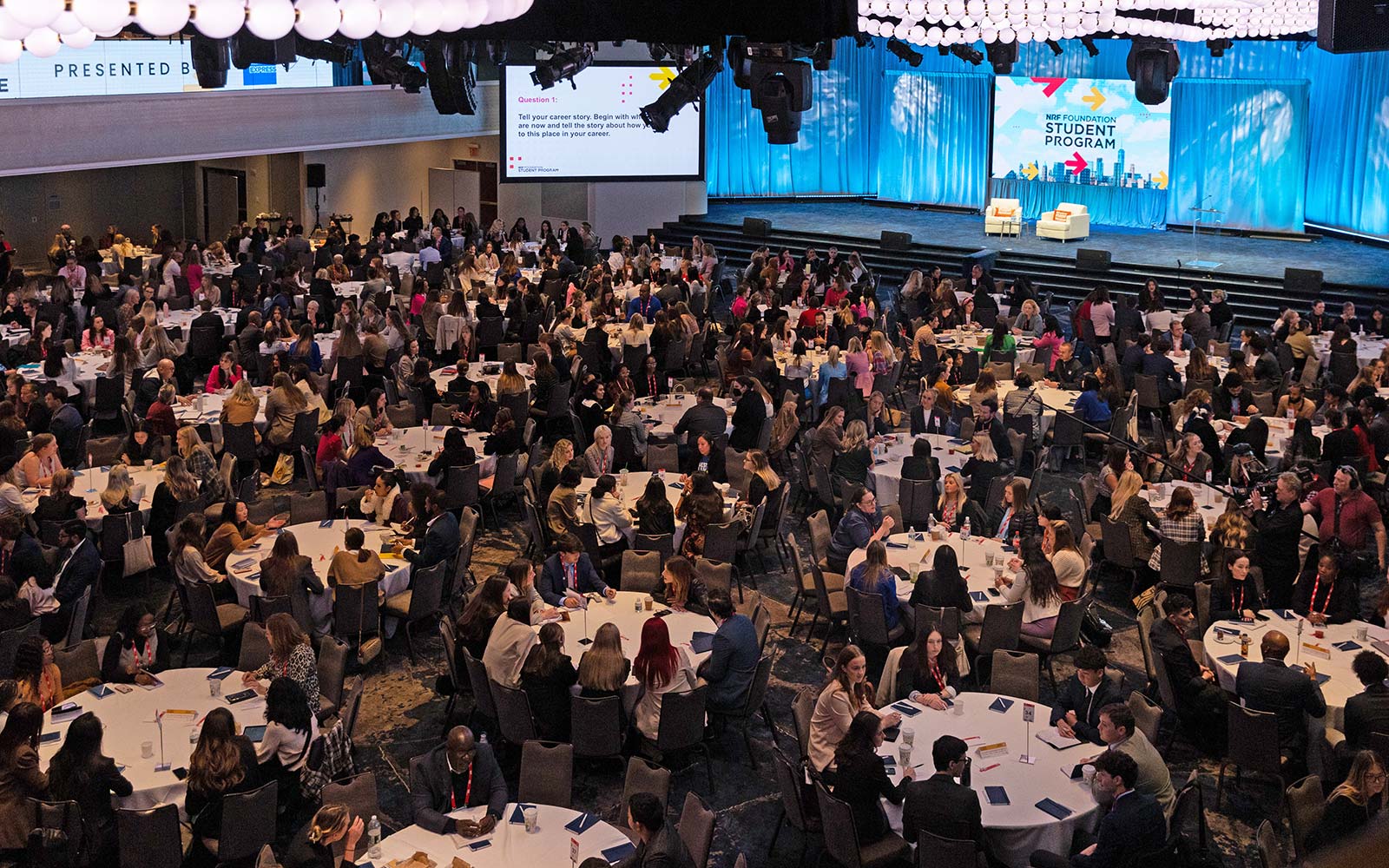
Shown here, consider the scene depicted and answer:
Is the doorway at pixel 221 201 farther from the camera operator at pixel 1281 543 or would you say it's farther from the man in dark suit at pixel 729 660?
the camera operator at pixel 1281 543

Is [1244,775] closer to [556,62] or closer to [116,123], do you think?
[556,62]

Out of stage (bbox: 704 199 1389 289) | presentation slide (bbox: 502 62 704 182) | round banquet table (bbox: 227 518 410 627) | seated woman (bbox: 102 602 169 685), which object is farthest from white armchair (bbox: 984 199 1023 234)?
seated woman (bbox: 102 602 169 685)

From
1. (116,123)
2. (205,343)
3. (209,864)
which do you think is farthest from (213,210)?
(209,864)

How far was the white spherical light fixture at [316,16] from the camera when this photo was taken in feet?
11.3

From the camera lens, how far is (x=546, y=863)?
5.83 metres

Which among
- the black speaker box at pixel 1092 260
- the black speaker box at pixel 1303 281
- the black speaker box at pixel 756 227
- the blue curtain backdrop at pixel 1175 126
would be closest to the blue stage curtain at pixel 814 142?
the blue curtain backdrop at pixel 1175 126

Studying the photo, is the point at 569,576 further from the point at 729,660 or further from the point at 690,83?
the point at 690,83

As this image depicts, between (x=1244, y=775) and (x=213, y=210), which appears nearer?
(x=1244, y=775)

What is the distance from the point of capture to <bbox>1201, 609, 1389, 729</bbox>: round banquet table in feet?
24.4

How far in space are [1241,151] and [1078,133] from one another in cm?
303

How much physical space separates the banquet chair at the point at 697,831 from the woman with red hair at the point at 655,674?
139 cm

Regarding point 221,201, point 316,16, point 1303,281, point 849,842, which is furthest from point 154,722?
point 221,201

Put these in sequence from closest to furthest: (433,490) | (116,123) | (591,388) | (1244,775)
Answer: (1244,775)
(433,490)
(591,388)
(116,123)

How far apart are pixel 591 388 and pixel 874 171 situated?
774 inches
